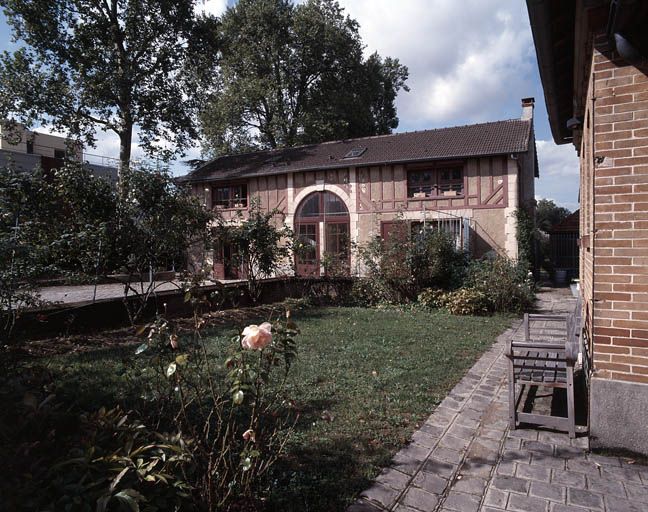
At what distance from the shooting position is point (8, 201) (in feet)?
19.1

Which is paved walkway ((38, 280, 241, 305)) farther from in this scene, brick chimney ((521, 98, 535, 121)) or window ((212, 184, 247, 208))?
brick chimney ((521, 98, 535, 121))

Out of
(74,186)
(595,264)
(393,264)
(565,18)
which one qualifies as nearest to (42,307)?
(74,186)

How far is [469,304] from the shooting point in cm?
948

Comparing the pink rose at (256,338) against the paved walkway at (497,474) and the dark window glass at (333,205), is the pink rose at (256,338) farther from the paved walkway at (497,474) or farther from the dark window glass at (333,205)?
the dark window glass at (333,205)

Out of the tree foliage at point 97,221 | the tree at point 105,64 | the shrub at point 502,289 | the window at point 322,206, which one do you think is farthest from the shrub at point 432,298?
the tree at point 105,64

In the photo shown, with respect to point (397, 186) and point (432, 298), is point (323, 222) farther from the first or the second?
point (432, 298)

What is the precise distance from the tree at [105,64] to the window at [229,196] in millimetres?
4403

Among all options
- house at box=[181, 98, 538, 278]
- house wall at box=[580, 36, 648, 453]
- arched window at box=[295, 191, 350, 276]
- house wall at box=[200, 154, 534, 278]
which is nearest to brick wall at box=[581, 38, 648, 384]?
house wall at box=[580, 36, 648, 453]

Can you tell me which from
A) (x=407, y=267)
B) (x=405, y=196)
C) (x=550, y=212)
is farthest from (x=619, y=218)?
(x=550, y=212)

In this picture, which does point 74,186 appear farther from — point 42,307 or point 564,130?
point 564,130

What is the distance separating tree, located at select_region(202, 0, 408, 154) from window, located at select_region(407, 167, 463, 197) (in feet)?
36.2

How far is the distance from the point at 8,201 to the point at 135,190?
196 centimetres

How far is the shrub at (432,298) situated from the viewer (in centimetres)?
1034

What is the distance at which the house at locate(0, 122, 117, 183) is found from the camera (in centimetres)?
788
